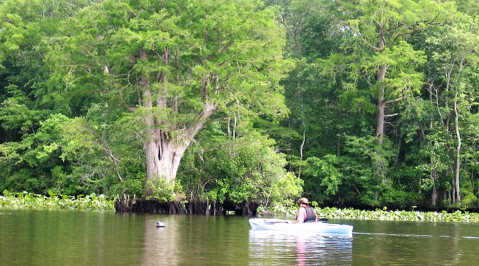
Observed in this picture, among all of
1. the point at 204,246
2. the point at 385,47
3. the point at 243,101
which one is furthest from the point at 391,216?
the point at 204,246

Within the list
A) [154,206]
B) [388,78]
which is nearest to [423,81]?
[388,78]

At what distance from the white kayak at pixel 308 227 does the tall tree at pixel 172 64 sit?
10.4m

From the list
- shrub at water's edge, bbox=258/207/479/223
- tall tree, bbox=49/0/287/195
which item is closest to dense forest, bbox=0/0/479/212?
tall tree, bbox=49/0/287/195

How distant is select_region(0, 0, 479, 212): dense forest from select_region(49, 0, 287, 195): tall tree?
9 centimetres

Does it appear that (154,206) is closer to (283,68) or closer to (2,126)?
(283,68)

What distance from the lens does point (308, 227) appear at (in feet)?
76.7

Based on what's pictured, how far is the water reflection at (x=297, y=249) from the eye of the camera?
48.6 feet

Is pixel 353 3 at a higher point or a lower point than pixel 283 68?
higher

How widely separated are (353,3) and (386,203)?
1274 centimetres

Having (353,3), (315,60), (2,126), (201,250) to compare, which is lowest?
(201,250)

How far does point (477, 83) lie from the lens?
4678 centimetres

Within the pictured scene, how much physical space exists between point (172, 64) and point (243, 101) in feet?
12.5

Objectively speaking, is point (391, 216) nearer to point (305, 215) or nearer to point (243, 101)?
point (243, 101)

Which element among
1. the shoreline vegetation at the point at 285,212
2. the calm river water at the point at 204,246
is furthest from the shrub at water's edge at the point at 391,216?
the calm river water at the point at 204,246
